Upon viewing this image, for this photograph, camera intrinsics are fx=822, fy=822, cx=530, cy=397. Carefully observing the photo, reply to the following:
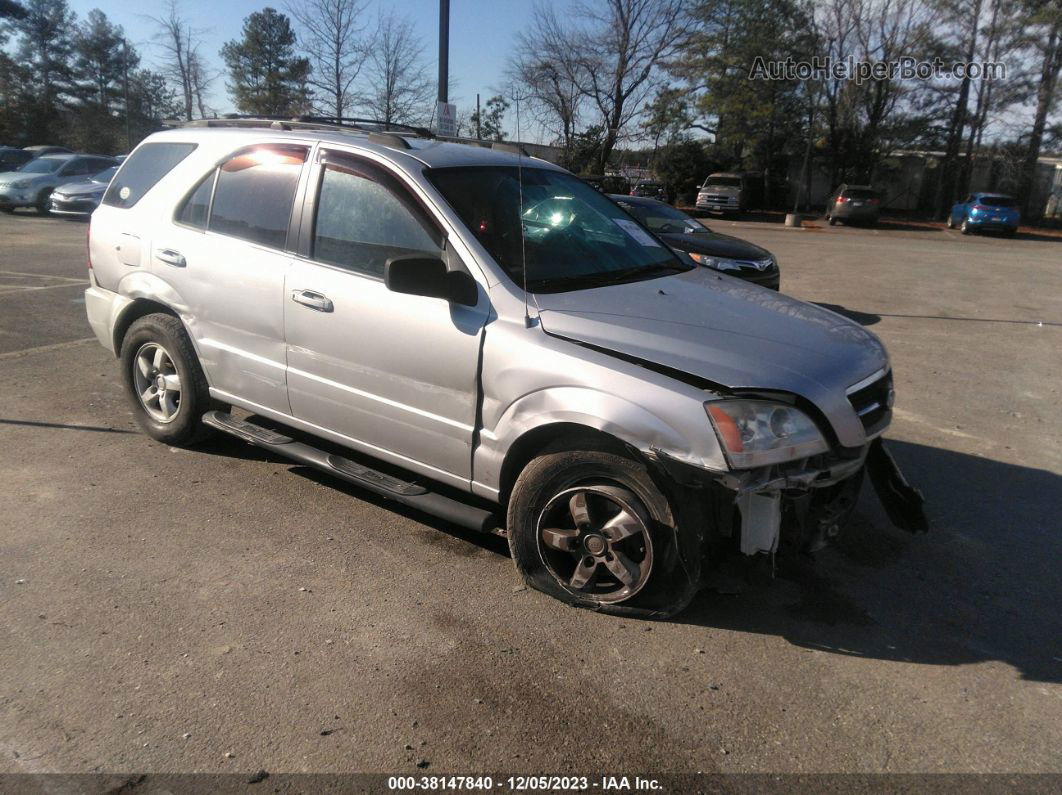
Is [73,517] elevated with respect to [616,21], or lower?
lower

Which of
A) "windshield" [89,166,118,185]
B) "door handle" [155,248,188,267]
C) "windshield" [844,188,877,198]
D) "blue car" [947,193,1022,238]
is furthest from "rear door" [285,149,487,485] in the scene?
"windshield" [844,188,877,198]

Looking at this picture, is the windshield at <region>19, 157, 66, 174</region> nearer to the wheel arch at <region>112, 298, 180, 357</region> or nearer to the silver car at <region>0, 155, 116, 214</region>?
the silver car at <region>0, 155, 116, 214</region>

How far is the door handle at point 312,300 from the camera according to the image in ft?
13.5

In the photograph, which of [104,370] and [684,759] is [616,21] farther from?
[684,759]

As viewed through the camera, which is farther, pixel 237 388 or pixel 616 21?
pixel 616 21

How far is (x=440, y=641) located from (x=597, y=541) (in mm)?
766

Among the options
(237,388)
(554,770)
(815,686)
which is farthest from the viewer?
(237,388)

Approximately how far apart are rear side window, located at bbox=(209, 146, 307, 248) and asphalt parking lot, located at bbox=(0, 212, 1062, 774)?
1.46m

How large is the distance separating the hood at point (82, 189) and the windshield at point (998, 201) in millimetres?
28953

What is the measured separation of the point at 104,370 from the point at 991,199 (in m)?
31.6

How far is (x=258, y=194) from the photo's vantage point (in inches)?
180

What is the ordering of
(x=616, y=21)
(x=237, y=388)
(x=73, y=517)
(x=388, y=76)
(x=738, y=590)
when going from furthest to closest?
1. (x=616, y=21)
2. (x=388, y=76)
3. (x=237, y=388)
4. (x=73, y=517)
5. (x=738, y=590)

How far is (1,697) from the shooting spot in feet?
9.55

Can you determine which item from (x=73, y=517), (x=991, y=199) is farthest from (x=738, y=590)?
(x=991, y=199)
